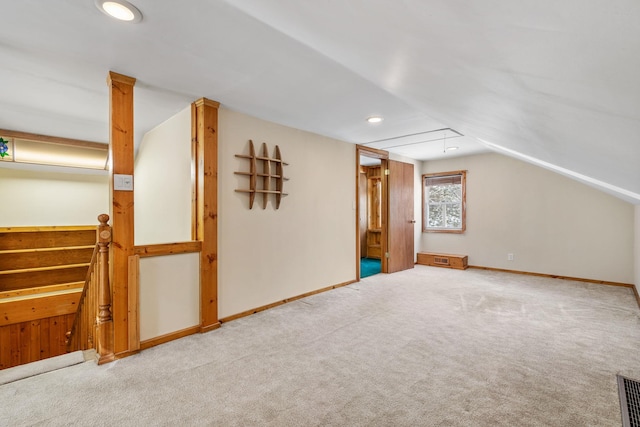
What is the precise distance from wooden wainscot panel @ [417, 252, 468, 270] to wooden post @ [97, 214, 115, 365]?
5219 millimetres

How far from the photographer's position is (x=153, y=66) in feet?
7.10

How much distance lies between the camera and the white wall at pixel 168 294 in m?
2.45

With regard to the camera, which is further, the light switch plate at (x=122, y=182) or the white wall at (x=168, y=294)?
the white wall at (x=168, y=294)

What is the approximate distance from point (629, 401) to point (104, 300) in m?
3.51

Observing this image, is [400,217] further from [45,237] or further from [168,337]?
[45,237]

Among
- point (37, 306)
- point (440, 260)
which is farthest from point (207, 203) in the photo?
point (440, 260)

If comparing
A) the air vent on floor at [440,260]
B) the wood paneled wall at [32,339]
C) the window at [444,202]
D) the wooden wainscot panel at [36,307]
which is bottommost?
the wood paneled wall at [32,339]

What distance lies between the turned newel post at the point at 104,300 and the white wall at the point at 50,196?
Answer: 3.03 m

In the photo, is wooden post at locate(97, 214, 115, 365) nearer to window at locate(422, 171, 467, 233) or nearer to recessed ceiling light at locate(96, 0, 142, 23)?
recessed ceiling light at locate(96, 0, 142, 23)

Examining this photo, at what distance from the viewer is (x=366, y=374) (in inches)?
79.4

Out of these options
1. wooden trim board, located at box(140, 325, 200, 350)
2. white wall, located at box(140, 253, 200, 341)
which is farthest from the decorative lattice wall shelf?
wooden trim board, located at box(140, 325, 200, 350)

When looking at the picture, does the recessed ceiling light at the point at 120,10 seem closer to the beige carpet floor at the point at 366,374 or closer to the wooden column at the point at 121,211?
the wooden column at the point at 121,211

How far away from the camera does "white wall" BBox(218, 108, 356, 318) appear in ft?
9.94

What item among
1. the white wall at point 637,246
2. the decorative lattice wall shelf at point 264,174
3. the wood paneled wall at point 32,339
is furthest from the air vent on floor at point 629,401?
the wood paneled wall at point 32,339
